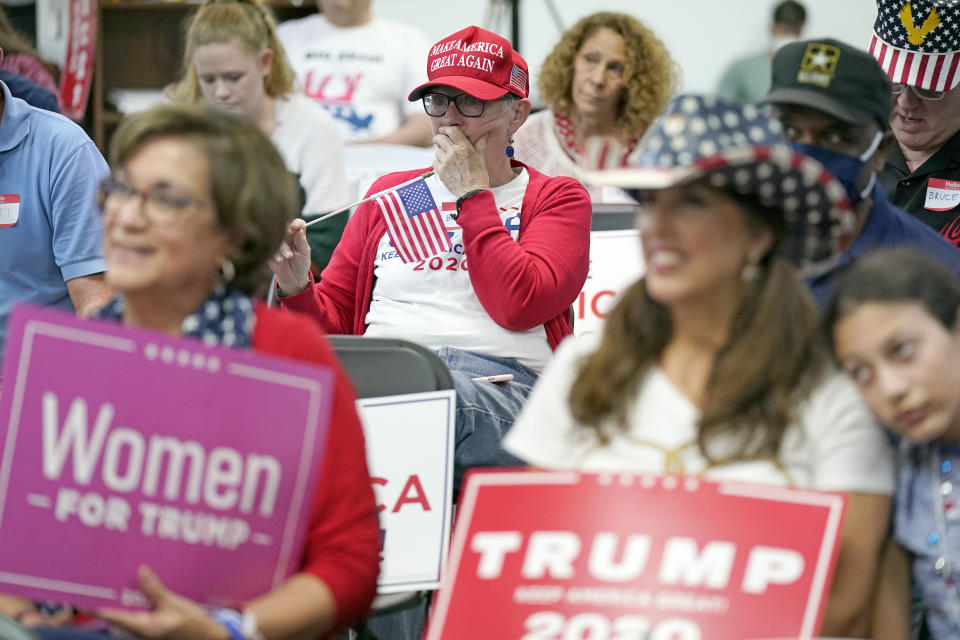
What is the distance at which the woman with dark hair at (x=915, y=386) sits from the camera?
178 cm

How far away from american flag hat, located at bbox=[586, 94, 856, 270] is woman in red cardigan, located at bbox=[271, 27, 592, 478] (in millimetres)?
1252

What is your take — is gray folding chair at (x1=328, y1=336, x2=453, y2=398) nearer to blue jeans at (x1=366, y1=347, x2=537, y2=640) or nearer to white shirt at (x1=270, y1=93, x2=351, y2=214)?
blue jeans at (x1=366, y1=347, x2=537, y2=640)

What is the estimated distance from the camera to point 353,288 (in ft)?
11.6

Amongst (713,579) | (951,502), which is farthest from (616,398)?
(951,502)

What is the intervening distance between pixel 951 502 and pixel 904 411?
0.67ft

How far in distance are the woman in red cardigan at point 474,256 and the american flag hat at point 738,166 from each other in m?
1.25

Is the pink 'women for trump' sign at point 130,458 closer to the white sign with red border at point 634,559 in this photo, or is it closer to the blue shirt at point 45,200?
the white sign with red border at point 634,559

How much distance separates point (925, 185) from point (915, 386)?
6.34ft

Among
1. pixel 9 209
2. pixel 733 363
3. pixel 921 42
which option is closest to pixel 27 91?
pixel 9 209

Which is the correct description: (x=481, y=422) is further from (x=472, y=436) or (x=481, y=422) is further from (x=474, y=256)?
(x=474, y=256)

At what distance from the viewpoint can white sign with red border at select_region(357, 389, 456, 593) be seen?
2.65 m

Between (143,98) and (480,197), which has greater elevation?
(480,197)

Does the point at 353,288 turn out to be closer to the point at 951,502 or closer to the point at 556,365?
the point at 556,365

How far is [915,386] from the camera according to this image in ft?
5.81
